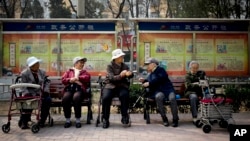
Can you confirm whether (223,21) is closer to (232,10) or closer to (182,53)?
(182,53)

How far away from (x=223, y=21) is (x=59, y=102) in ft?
16.5

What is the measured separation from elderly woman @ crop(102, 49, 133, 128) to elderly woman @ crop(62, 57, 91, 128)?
47 centimetres

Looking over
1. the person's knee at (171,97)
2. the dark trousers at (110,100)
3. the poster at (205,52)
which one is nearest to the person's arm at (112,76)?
the dark trousers at (110,100)

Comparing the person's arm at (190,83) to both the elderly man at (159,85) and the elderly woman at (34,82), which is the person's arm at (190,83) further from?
the elderly woman at (34,82)

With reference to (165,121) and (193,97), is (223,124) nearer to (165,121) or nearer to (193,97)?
(193,97)

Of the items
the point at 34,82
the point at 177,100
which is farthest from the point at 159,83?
the point at 34,82

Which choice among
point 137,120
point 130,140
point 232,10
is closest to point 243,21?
point 137,120

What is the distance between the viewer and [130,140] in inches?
252

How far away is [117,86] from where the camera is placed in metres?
7.88

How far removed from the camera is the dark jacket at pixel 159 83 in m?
7.90

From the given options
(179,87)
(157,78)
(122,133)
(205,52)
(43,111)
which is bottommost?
(122,133)

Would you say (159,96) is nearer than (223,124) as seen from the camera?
No

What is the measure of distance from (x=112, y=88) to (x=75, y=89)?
0.78 meters

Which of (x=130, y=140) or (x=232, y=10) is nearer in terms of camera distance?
(x=130, y=140)
